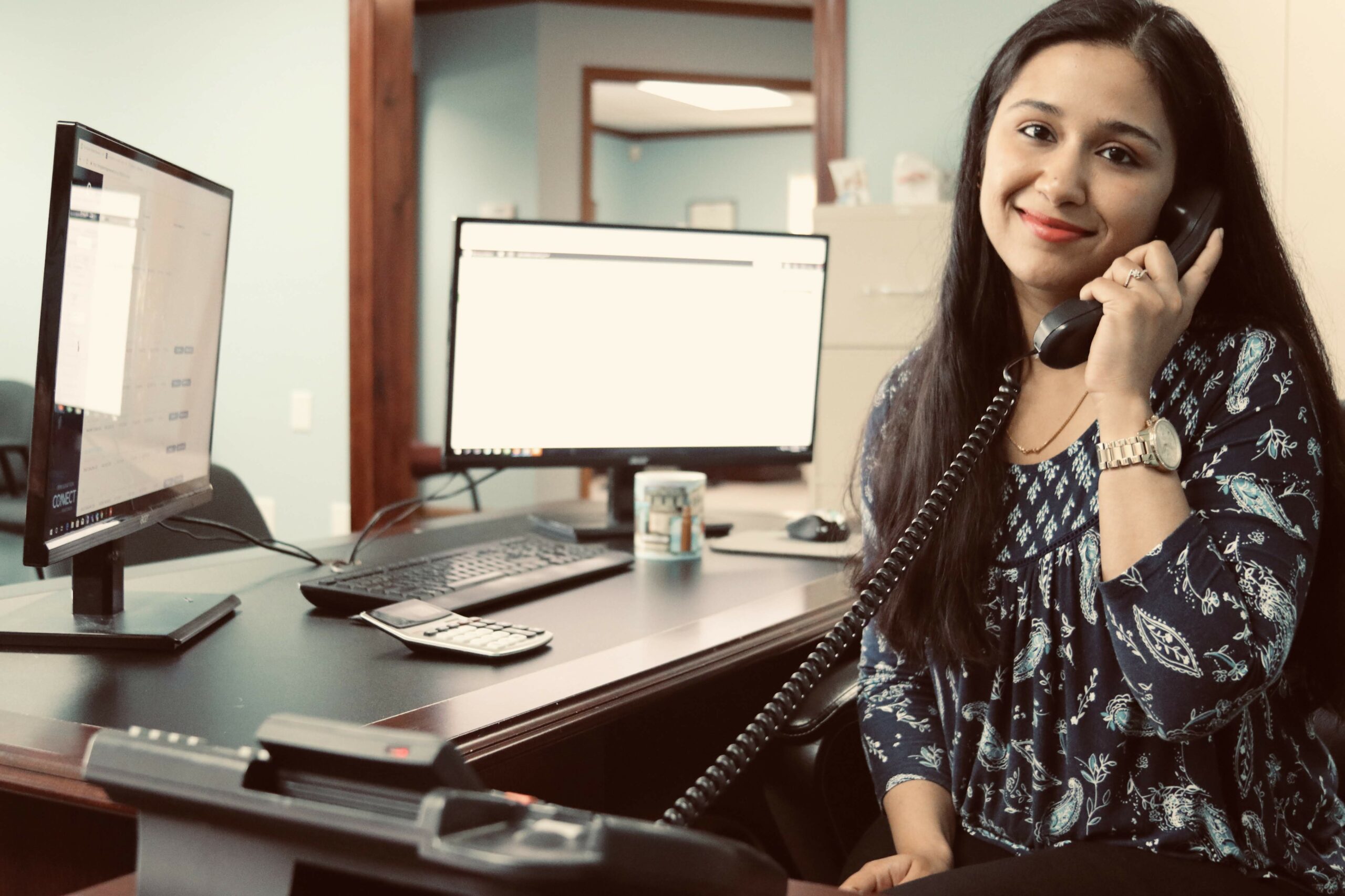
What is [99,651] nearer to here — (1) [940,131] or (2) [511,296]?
(2) [511,296]

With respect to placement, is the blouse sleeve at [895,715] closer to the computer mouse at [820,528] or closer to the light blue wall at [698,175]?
the computer mouse at [820,528]

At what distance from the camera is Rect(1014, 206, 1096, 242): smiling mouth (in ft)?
3.64

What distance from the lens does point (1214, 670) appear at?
0.93 meters

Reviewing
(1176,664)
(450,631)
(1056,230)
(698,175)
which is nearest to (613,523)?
(450,631)

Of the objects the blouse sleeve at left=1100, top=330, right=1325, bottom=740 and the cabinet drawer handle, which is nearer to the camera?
the blouse sleeve at left=1100, top=330, right=1325, bottom=740

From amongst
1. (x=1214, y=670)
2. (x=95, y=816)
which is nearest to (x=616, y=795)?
(x=95, y=816)

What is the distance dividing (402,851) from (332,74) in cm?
371

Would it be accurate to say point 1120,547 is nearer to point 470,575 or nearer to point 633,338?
point 470,575

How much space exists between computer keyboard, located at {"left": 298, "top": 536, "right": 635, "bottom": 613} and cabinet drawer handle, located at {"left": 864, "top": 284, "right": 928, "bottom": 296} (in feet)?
5.07

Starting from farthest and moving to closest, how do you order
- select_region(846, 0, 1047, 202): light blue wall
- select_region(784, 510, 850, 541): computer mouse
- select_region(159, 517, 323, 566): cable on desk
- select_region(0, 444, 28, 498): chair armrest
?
select_region(0, 444, 28, 498): chair armrest, select_region(846, 0, 1047, 202): light blue wall, select_region(784, 510, 850, 541): computer mouse, select_region(159, 517, 323, 566): cable on desk

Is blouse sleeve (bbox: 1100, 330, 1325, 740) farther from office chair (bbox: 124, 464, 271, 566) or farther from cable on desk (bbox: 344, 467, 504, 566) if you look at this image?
office chair (bbox: 124, 464, 271, 566)

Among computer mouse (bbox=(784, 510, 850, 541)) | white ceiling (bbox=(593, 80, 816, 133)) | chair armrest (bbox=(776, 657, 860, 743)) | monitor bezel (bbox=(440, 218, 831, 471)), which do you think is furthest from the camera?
white ceiling (bbox=(593, 80, 816, 133))

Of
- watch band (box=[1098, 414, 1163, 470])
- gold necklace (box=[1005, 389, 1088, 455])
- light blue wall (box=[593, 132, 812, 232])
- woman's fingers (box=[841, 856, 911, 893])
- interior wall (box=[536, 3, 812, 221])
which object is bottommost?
woman's fingers (box=[841, 856, 911, 893])

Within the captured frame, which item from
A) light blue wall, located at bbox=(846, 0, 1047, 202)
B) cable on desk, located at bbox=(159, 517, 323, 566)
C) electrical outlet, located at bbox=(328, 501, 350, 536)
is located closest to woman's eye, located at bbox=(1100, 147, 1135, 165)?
cable on desk, located at bbox=(159, 517, 323, 566)
